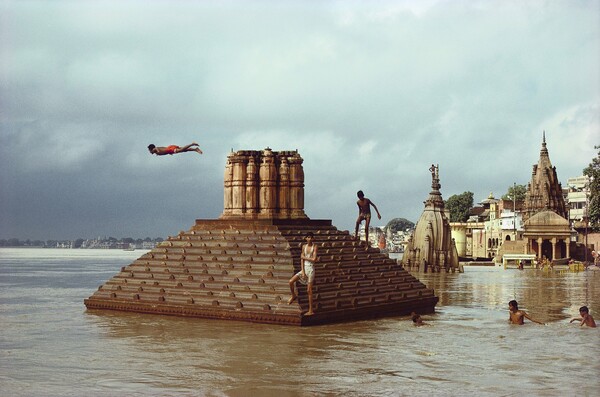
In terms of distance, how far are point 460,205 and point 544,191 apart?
5751cm

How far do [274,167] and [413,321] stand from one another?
23.4 ft

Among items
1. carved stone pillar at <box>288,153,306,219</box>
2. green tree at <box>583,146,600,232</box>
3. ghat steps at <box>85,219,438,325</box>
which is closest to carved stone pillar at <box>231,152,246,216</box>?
ghat steps at <box>85,219,438,325</box>

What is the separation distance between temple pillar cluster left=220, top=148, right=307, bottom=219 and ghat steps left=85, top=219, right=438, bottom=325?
827 mm

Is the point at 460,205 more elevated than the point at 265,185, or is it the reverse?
the point at 460,205

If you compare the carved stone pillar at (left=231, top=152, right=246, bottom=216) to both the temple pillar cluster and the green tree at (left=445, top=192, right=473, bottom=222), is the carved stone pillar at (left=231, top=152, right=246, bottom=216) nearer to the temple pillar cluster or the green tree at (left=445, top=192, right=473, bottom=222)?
the temple pillar cluster

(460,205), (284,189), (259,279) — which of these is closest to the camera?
(259,279)

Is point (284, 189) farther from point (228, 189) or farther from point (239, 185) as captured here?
point (228, 189)

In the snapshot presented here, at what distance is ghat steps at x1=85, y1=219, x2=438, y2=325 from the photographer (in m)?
19.5

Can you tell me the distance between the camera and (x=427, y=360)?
14.2 meters

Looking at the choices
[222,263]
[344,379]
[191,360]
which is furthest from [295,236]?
[344,379]

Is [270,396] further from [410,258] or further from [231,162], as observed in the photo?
[410,258]

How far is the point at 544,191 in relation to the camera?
267 feet

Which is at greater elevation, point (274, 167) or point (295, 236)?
point (274, 167)

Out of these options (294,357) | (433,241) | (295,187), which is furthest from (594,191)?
(294,357)
